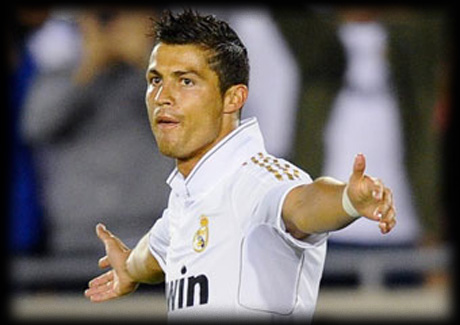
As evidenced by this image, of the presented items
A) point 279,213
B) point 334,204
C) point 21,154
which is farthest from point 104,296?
point 21,154

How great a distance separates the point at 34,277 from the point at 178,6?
163 centimetres

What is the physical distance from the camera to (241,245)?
3.04 m

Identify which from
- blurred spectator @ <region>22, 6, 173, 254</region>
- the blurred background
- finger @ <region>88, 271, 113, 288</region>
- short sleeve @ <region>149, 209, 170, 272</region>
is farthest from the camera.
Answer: blurred spectator @ <region>22, 6, 173, 254</region>

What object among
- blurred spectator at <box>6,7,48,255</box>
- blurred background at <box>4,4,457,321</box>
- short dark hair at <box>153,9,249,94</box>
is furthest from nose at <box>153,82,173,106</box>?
blurred spectator at <box>6,7,48,255</box>

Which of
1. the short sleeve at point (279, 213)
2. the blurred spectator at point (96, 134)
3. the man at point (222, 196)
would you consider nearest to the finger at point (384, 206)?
the man at point (222, 196)

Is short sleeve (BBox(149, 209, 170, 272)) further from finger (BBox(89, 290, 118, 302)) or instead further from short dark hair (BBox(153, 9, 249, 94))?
short dark hair (BBox(153, 9, 249, 94))

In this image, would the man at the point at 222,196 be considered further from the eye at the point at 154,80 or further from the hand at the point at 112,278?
the hand at the point at 112,278

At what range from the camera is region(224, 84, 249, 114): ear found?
10.6ft

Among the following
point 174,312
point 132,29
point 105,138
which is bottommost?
point 174,312

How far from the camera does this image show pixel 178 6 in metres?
6.46

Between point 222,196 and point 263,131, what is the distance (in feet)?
10.2

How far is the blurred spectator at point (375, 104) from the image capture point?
245 inches

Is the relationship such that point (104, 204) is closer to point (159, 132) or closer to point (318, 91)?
point (318, 91)

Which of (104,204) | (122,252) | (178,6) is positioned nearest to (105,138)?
(104,204)
